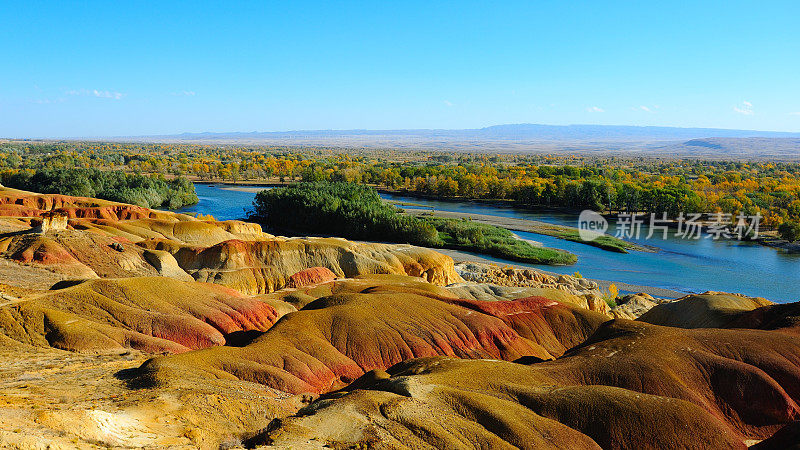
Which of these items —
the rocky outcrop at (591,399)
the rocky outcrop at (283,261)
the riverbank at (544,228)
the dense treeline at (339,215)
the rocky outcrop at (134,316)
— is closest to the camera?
the rocky outcrop at (591,399)

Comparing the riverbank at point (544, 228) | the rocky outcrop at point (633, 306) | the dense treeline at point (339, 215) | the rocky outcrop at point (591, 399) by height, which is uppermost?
the rocky outcrop at point (591, 399)

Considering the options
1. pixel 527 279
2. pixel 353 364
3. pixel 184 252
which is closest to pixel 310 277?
pixel 184 252

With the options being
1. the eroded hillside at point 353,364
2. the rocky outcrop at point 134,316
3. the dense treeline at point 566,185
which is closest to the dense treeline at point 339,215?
the eroded hillside at point 353,364

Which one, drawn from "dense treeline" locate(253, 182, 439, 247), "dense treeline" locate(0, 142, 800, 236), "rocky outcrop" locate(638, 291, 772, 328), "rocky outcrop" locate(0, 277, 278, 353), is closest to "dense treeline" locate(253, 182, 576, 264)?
"dense treeline" locate(253, 182, 439, 247)

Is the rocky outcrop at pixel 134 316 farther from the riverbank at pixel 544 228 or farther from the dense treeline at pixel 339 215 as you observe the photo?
the riverbank at pixel 544 228

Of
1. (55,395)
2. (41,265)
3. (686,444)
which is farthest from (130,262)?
(686,444)

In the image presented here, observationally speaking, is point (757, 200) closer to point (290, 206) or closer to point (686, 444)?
point (290, 206)

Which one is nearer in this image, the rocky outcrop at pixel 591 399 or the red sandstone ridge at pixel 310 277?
the rocky outcrop at pixel 591 399

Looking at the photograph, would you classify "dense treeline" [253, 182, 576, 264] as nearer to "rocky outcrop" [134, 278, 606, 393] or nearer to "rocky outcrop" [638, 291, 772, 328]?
"rocky outcrop" [638, 291, 772, 328]
